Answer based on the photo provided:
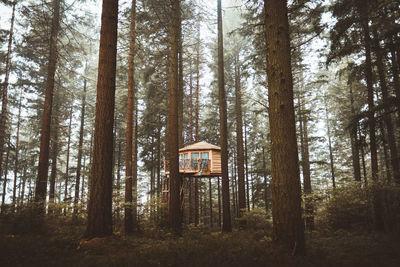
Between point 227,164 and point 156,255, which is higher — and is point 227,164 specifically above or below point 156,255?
above

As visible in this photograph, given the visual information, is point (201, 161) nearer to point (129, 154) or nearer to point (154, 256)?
point (129, 154)

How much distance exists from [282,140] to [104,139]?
4040 mm

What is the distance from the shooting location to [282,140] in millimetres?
4285

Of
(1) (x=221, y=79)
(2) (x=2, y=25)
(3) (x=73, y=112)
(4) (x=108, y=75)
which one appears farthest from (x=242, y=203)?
(3) (x=73, y=112)

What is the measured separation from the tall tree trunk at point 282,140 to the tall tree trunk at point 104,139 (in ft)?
12.1

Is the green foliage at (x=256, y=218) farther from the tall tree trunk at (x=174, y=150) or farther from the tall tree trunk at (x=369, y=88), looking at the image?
the tall tree trunk at (x=369, y=88)

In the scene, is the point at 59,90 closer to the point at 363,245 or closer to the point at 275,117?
the point at 275,117

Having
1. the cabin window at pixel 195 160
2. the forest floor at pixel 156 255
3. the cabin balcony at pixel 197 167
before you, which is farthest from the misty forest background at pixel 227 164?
the cabin window at pixel 195 160

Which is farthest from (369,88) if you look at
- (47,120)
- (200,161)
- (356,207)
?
(47,120)

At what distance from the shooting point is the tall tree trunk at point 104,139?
5.03 metres

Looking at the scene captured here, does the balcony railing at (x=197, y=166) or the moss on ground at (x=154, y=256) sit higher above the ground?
the balcony railing at (x=197, y=166)

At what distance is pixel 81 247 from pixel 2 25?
1642 centimetres

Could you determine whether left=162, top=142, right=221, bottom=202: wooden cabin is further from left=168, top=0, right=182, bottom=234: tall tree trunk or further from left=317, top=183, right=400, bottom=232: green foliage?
left=317, top=183, right=400, bottom=232: green foliage

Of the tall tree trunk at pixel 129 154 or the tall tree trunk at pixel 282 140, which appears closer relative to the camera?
the tall tree trunk at pixel 282 140
